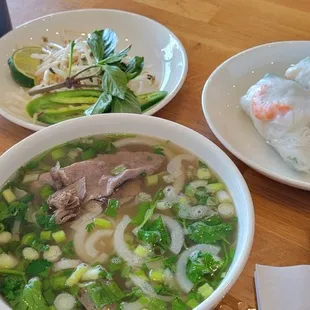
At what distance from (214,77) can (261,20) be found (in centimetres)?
45

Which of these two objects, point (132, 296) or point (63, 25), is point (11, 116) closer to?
point (63, 25)

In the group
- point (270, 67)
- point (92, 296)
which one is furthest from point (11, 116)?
point (270, 67)

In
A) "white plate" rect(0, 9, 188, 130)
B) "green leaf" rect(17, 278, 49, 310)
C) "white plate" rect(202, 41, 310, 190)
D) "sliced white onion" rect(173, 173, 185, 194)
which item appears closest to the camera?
"green leaf" rect(17, 278, 49, 310)

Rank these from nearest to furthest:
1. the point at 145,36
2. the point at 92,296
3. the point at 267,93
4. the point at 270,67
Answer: the point at 92,296, the point at 267,93, the point at 270,67, the point at 145,36

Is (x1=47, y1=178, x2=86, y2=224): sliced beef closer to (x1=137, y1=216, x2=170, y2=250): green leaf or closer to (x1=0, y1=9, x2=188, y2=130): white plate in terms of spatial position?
(x1=137, y1=216, x2=170, y2=250): green leaf

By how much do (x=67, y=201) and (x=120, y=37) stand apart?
0.79 m

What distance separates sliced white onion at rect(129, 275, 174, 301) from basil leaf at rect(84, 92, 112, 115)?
47 cm

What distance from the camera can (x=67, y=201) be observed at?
99 cm

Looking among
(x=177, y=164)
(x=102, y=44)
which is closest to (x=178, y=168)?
(x=177, y=164)

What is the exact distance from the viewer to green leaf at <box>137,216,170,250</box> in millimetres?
935

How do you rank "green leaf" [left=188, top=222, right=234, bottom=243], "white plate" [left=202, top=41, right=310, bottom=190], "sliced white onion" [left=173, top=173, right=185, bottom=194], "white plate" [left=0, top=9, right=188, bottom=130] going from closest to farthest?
"green leaf" [left=188, top=222, right=234, bottom=243] → "sliced white onion" [left=173, top=173, right=185, bottom=194] → "white plate" [left=202, top=41, right=310, bottom=190] → "white plate" [left=0, top=9, right=188, bottom=130]

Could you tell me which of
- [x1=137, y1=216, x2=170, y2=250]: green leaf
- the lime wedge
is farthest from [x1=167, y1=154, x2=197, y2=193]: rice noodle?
the lime wedge

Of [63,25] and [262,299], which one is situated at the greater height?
[63,25]

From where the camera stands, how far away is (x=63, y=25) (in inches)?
64.4
